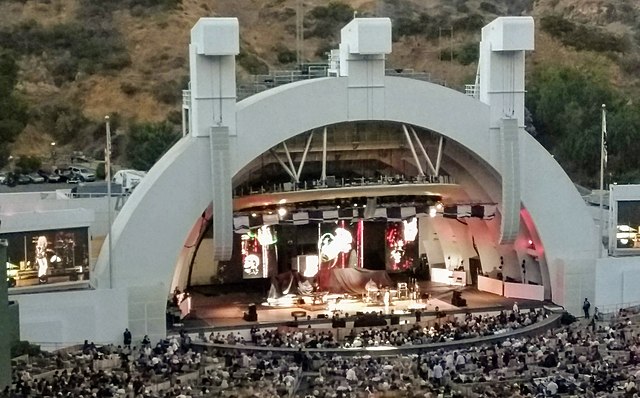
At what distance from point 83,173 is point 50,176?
Answer: 1.76 metres

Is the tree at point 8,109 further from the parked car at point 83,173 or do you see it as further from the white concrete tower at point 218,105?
the white concrete tower at point 218,105

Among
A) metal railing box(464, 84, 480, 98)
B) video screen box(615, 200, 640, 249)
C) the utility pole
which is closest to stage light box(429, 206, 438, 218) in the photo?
metal railing box(464, 84, 480, 98)

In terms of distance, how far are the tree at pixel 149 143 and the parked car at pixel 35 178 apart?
21.3 ft

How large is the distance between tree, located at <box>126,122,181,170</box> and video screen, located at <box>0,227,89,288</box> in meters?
28.4

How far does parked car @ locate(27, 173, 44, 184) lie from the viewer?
5328 cm

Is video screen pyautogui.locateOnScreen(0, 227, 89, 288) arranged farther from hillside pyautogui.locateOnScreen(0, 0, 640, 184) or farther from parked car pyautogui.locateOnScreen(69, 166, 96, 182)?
hillside pyautogui.locateOnScreen(0, 0, 640, 184)

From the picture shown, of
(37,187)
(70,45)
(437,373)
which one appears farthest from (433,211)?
(70,45)

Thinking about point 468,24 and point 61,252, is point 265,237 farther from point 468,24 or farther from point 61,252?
point 468,24

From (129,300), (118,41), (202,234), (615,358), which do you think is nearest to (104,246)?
(129,300)

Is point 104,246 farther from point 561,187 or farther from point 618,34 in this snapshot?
point 618,34

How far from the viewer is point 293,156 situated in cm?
3591

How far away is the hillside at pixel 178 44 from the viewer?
2908 inches

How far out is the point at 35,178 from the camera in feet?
181

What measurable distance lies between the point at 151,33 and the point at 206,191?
167ft
